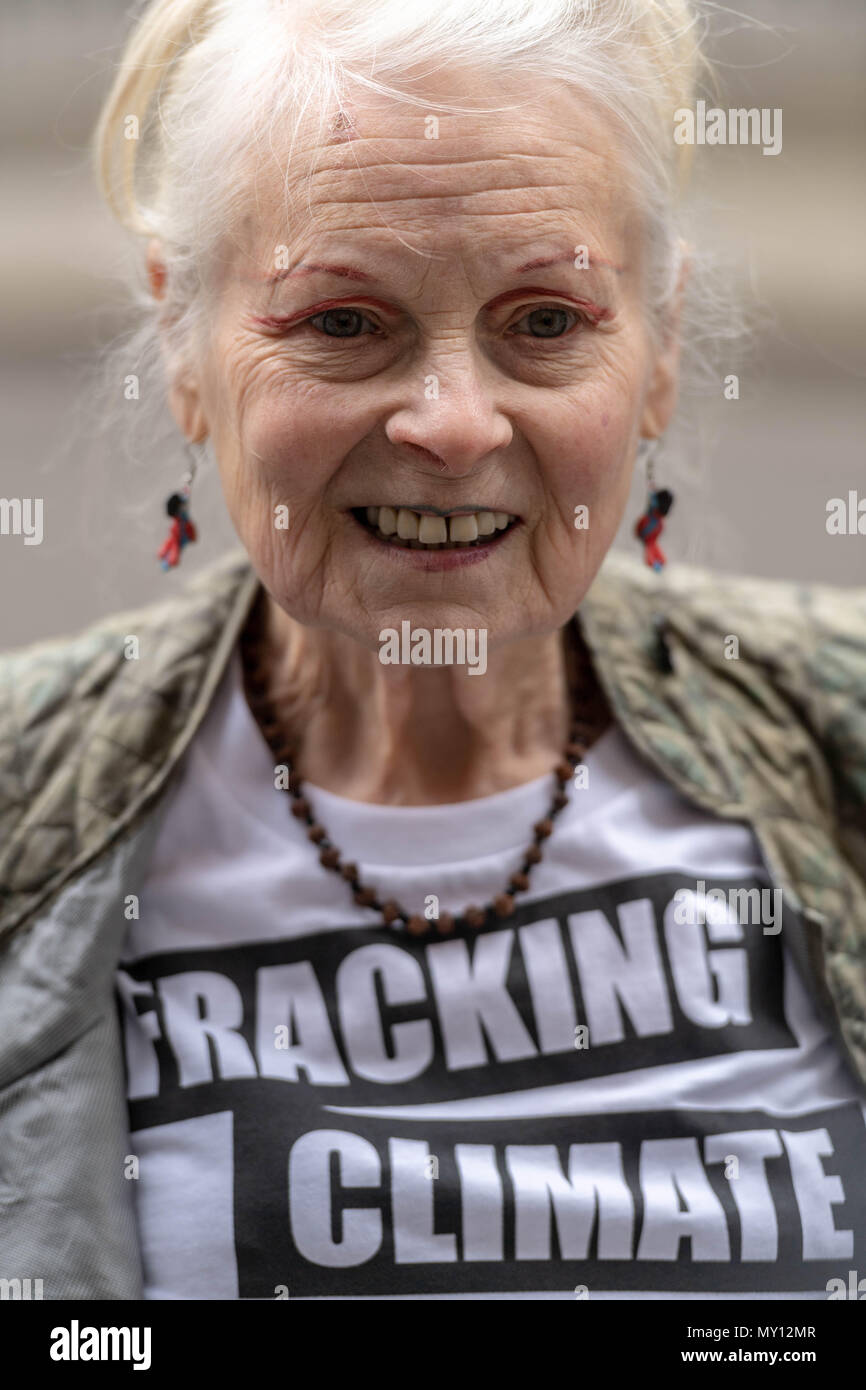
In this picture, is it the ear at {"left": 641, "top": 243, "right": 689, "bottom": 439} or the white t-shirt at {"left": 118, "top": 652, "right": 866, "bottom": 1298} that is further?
the ear at {"left": 641, "top": 243, "right": 689, "bottom": 439}

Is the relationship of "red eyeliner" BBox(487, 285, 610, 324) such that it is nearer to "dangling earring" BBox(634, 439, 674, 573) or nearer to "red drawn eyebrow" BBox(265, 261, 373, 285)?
"red drawn eyebrow" BBox(265, 261, 373, 285)

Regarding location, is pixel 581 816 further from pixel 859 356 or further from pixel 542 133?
pixel 859 356

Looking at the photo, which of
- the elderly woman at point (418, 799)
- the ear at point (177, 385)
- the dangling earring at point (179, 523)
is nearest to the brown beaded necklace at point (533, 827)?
the elderly woman at point (418, 799)

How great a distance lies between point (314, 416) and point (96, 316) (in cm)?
69

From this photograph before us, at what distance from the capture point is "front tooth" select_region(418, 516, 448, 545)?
146 cm

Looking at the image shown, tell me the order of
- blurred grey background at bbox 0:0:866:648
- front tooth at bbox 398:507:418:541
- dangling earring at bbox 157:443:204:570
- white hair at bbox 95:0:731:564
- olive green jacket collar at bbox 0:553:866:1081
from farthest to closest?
blurred grey background at bbox 0:0:866:648 < dangling earring at bbox 157:443:204:570 < olive green jacket collar at bbox 0:553:866:1081 < front tooth at bbox 398:507:418:541 < white hair at bbox 95:0:731:564

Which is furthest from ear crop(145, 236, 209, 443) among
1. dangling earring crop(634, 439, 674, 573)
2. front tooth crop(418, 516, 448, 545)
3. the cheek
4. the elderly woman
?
dangling earring crop(634, 439, 674, 573)

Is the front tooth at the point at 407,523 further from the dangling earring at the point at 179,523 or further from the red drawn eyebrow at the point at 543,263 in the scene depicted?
the dangling earring at the point at 179,523

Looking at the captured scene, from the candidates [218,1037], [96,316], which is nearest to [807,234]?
[96,316]

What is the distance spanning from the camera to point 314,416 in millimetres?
1434

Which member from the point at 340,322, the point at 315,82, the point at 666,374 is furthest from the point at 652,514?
the point at 315,82

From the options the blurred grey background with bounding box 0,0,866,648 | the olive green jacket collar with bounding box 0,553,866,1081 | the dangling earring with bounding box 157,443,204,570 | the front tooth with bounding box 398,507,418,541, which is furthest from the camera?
the blurred grey background with bounding box 0,0,866,648

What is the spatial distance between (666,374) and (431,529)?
0.43 meters
